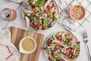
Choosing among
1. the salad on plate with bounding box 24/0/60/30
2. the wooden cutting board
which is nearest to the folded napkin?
the wooden cutting board

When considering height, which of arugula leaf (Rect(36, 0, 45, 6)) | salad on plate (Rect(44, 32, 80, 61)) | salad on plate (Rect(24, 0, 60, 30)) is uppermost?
arugula leaf (Rect(36, 0, 45, 6))

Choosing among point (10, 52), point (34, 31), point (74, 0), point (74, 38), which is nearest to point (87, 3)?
point (74, 0)

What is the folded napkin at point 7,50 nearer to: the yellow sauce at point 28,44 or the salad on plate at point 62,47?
the yellow sauce at point 28,44

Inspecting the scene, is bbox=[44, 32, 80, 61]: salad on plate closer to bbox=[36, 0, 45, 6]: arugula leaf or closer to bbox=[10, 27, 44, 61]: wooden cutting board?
bbox=[10, 27, 44, 61]: wooden cutting board

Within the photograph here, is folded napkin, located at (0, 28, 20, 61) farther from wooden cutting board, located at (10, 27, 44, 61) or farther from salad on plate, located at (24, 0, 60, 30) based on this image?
salad on plate, located at (24, 0, 60, 30)

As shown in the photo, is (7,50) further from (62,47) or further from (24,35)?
(62,47)

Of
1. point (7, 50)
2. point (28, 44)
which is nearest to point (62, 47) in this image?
point (28, 44)

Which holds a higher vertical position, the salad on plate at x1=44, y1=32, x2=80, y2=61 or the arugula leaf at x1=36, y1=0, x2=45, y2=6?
the arugula leaf at x1=36, y1=0, x2=45, y2=6

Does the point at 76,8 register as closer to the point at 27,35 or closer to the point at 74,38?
the point at 74,38
